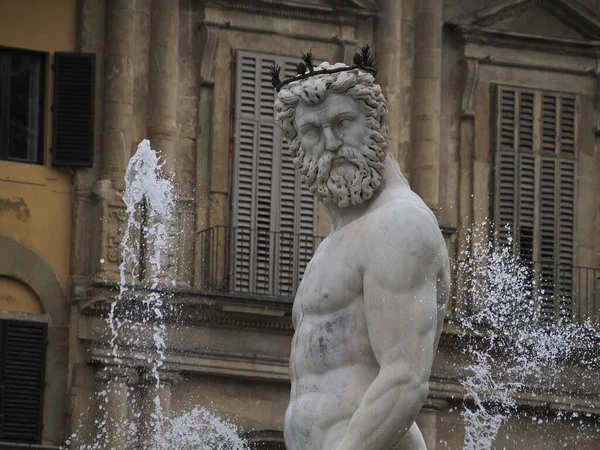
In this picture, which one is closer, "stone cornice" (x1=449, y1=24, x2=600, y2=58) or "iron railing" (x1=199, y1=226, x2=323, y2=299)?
"iron railing" (x1=199, y1=226, x2=323, y2=299)

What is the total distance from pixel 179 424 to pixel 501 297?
439 centimetres

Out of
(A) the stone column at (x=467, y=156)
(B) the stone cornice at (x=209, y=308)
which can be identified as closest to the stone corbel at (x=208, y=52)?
(B) the stone cornice at (x=209, y=308)

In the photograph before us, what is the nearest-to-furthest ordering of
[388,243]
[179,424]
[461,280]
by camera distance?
[388,243] < [179,424] < [461,280]

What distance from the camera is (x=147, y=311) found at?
2958cm

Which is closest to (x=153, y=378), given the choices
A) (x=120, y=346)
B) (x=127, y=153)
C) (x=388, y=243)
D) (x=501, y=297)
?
(x=120, y=346)

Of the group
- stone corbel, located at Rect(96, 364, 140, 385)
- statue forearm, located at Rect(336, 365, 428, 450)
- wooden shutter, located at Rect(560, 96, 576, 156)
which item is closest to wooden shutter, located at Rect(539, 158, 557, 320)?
wooden shutter, located at Rect(560, 96, 576, 156)

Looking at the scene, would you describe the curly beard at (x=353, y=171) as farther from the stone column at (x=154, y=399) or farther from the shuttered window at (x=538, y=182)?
the shuttered window at (x=538, y=182)

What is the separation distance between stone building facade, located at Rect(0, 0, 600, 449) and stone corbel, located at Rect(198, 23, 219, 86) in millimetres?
49

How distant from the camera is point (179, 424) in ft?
96.1

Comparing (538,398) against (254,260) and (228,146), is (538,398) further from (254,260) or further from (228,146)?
(228,146)

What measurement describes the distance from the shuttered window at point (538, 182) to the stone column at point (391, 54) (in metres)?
1.37

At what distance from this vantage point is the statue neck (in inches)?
349

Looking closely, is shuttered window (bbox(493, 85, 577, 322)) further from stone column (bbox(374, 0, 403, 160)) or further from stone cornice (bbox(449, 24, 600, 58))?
stone column (bbox(374, 0, 403, 160))

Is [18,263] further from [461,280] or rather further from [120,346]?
[461,280]
